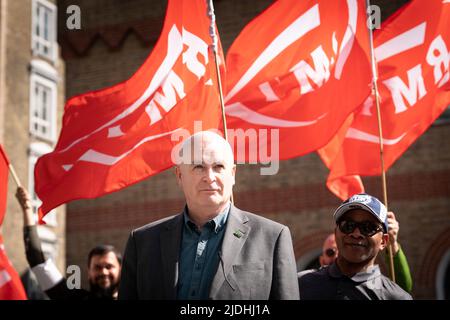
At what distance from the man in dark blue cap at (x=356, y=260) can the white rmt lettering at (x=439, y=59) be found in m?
3.23

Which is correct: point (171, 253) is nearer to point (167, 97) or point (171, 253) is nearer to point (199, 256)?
point (199, 256)

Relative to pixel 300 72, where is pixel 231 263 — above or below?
below

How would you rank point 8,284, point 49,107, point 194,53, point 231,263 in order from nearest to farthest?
point 231,263 → point 8,284 → point 194,53 → point 49,107

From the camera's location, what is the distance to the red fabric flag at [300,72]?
6.60 meters

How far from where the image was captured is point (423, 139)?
538 inches

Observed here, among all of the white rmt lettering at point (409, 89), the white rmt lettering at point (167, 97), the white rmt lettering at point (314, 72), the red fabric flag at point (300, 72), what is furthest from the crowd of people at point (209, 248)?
the white rmt lettering at point (409, 89)

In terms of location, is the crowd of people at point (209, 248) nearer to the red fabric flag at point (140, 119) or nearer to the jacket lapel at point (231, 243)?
the jacket lapel at point (231, 243)

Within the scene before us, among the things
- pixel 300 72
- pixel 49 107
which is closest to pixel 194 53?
pixel 300 72

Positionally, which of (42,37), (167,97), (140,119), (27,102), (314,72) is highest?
(42,37)

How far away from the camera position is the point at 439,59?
6977 mm

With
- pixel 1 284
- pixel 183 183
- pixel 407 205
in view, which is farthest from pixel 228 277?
pixel 407 205

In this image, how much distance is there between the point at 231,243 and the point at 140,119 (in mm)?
3422

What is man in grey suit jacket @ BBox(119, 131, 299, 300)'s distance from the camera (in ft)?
10.4
